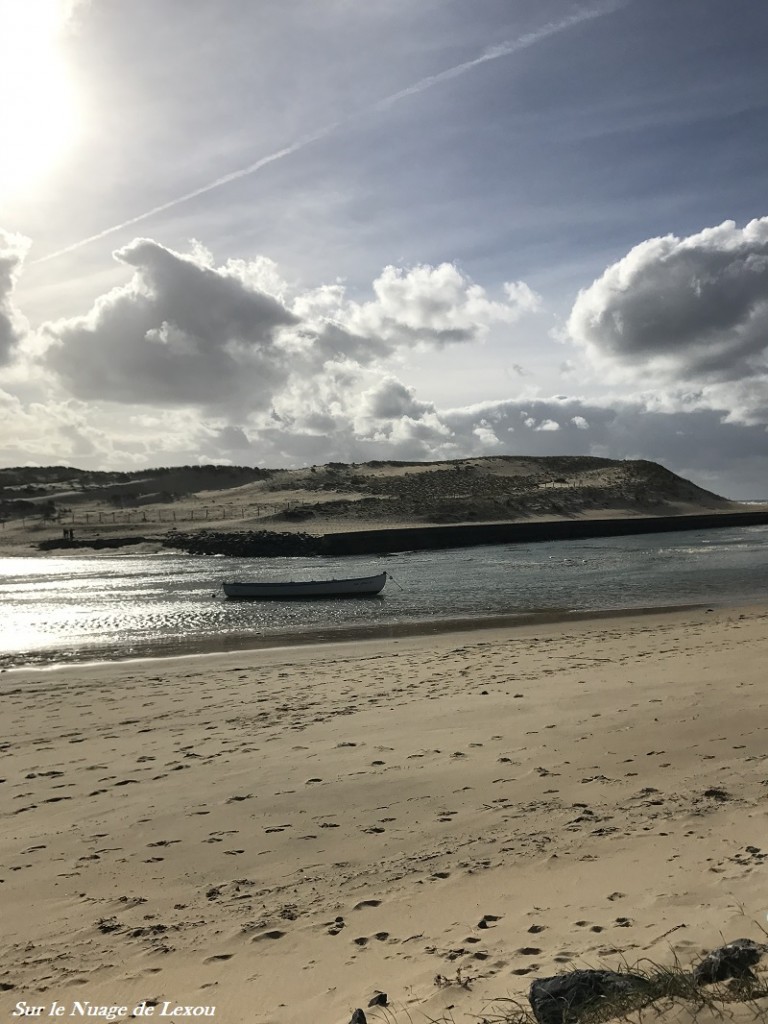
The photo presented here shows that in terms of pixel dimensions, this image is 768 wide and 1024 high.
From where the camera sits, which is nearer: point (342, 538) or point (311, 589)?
point (311, 589)

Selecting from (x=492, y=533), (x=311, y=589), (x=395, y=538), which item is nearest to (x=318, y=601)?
(x=311, y=589)

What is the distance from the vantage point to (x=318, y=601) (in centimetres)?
3131

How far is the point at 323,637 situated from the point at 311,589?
1042 centimetres

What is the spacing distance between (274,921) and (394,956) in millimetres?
1013

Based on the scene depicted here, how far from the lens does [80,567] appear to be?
5116 centimetres

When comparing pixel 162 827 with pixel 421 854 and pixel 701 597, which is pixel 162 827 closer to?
pixel 421 854

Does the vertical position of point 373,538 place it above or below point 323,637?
above

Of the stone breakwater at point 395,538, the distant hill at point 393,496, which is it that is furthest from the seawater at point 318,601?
the distant hill at point 393,496

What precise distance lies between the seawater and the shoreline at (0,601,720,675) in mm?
128

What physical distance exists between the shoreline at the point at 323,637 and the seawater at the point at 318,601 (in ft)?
0.42

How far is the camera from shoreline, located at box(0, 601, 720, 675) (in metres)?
18.6

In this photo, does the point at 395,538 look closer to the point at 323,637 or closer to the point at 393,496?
the point at 393,496

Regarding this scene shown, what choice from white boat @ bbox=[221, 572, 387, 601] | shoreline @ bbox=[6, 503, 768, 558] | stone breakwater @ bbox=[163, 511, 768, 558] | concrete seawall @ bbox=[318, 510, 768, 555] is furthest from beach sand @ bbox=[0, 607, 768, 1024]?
concrete seawall @ bbox=[318, 510, 768, 555]

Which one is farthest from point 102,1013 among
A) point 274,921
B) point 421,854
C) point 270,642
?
point 270,642
